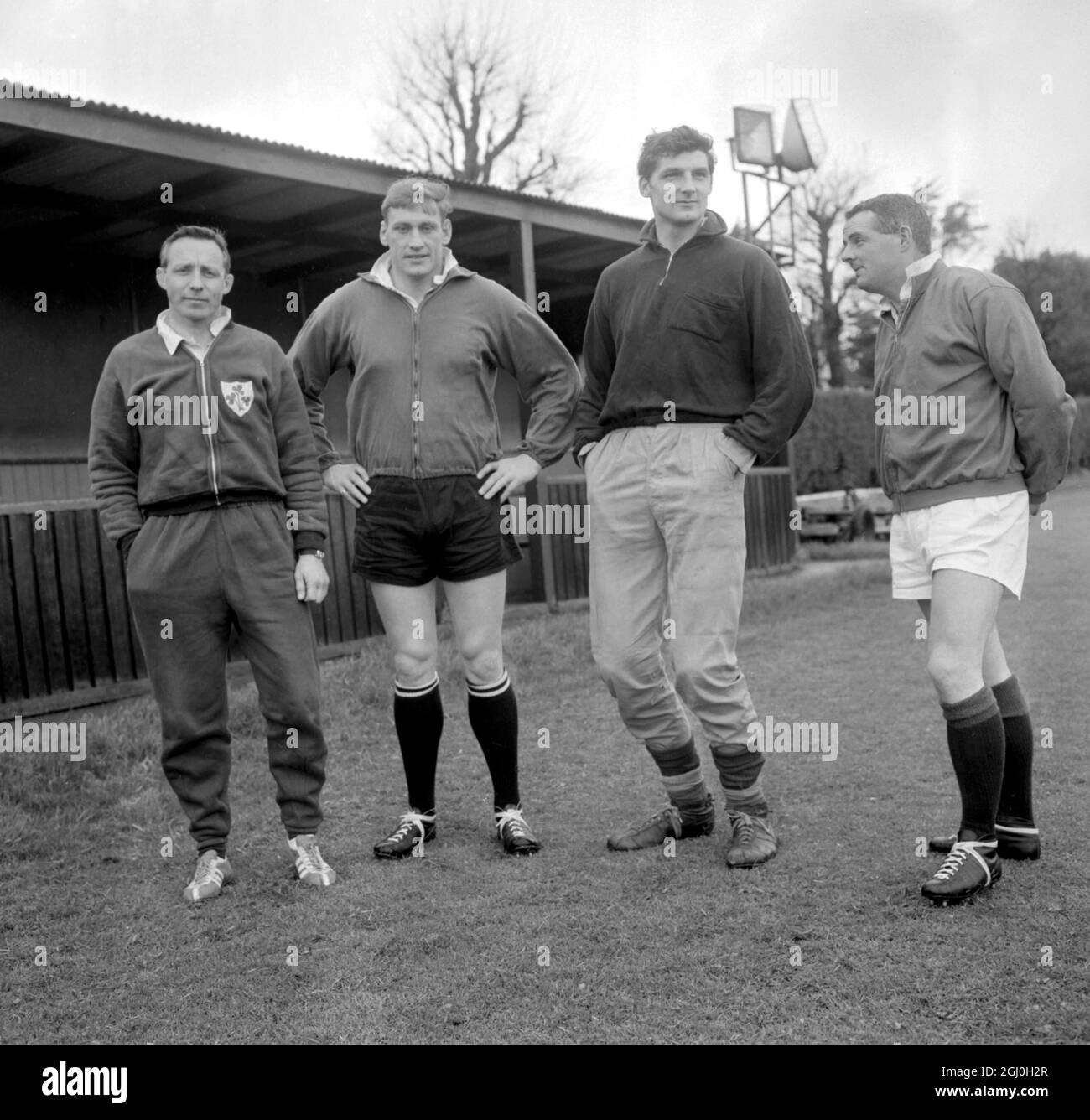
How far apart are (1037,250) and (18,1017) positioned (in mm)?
48086

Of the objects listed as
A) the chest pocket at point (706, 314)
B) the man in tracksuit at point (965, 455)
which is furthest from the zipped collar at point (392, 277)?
the man in tracksuit at point (965, 455)

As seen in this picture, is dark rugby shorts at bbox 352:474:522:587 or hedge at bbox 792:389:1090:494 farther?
hedge at bbox 792:389:1090:494

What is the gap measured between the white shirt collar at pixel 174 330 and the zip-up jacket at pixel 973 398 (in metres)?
1.97

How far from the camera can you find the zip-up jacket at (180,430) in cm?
343

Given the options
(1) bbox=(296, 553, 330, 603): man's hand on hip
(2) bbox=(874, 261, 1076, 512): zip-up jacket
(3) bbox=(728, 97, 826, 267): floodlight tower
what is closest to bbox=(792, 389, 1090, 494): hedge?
(3) bbox=(728, 97, 826, 267): floodlight tower

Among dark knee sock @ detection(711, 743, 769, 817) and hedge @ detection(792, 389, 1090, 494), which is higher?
hedge @ detection(792, 389, 1090, 494)

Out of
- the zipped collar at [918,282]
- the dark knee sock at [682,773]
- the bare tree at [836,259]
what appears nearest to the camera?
the zipped collar at [918,282]

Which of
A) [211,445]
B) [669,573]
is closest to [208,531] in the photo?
[211,445]

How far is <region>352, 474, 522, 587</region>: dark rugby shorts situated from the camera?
364 centimetres

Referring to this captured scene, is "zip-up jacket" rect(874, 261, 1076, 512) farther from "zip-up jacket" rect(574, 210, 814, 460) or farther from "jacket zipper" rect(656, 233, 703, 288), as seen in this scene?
"jacket zipper" rect(656, 233, 703, 288)

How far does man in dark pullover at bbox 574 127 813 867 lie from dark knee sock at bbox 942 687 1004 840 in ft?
2.14

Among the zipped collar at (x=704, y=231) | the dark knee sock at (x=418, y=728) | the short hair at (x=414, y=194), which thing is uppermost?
the short hair at (x=414, y=194)

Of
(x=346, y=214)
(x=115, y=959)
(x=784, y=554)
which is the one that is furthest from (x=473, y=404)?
(x=784, y=554)

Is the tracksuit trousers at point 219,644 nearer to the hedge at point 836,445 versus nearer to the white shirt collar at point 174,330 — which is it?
the white shirt collar at point 174,330
